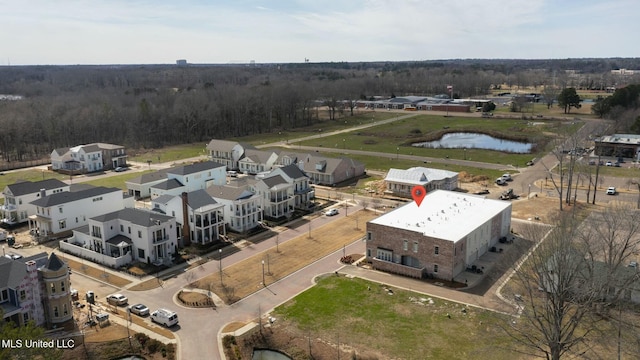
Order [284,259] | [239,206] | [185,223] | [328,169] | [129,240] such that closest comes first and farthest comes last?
[284,259], [129,240], [185,223], [239,206], [328,169]

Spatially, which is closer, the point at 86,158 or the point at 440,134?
the point at 86,158

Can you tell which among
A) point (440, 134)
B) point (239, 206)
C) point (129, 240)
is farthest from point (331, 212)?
point (440, 134)

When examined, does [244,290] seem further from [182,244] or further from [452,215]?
[452,215]

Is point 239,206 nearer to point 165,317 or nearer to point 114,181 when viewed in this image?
point 165,317

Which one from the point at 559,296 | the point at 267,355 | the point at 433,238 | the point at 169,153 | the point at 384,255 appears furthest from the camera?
the point at 169,153

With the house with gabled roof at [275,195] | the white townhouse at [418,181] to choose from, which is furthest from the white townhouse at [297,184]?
the white townhouse at [418,181]

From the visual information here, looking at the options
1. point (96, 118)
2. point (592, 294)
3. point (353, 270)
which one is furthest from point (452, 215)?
point (96, 118)

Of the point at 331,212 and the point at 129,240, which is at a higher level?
the point at 129,240
